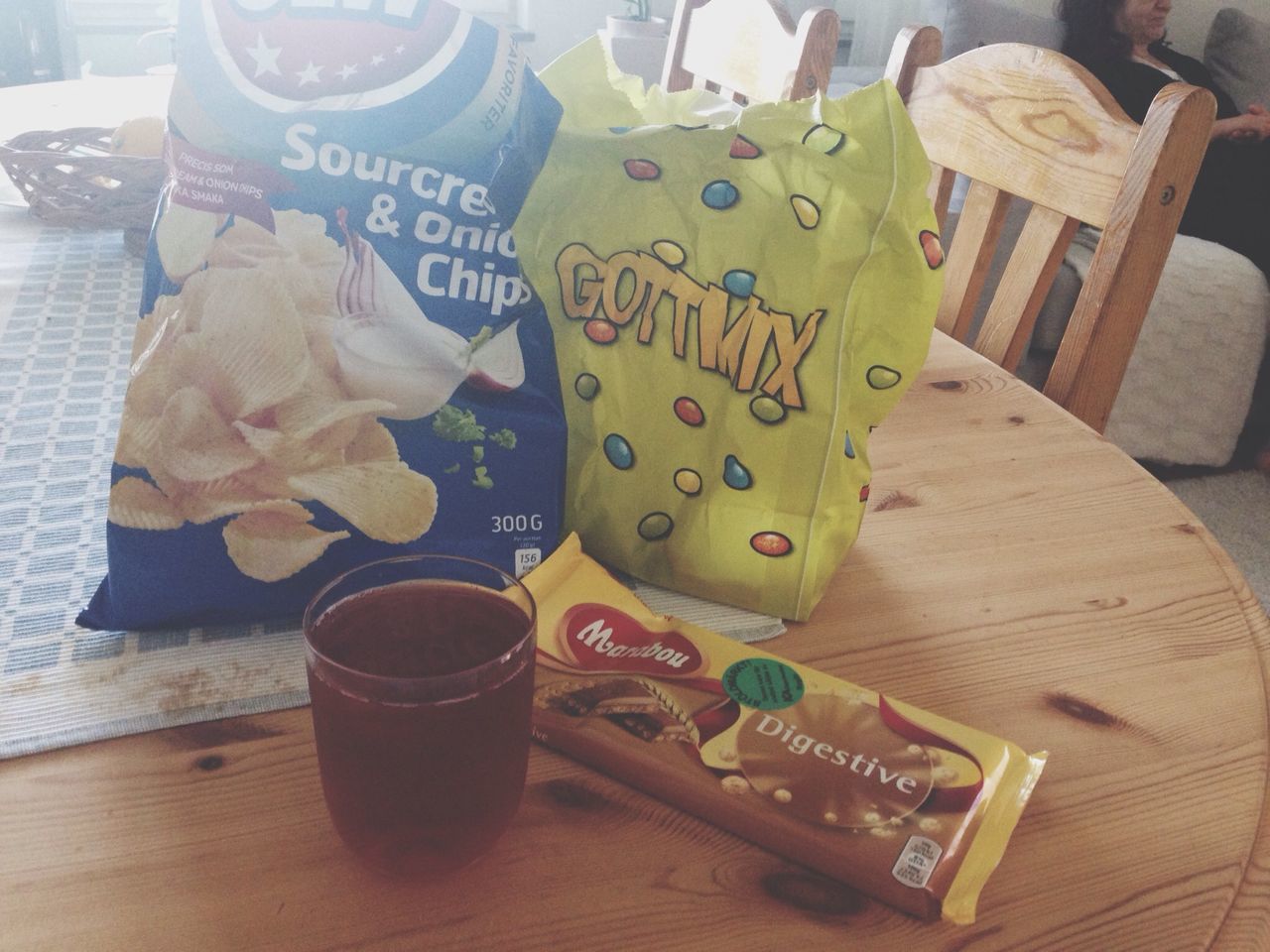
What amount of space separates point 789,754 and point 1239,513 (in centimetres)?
231

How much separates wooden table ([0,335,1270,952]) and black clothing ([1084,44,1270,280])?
8.00 ft

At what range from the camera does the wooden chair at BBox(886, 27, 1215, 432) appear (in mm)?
819

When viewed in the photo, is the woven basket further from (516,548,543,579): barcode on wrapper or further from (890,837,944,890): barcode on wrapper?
(890,837,944,890): barcode on wrapper

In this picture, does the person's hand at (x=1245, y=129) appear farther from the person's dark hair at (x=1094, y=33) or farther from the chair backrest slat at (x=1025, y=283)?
the chair backrest slat at (x=1025, y=283)

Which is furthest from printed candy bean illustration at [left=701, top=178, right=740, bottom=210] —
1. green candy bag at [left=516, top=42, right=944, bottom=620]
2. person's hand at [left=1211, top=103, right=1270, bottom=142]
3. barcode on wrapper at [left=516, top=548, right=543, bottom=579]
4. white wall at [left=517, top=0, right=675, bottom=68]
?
white wall at [left=517, top=0, right=675, bottom=68]

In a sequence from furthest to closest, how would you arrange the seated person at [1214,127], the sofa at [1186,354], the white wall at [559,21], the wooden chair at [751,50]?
the white wall at [559,21] → the seated person at [1214,127] → the sofa at [1186,354] → the wooden chair at [751,50]

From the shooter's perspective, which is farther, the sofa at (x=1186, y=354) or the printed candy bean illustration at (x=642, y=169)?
the sofa at (x=1186, y=354)

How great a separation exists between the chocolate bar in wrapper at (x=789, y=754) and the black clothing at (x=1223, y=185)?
8.54ft

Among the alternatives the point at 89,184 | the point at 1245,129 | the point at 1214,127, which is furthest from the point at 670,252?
the point at 1245,129

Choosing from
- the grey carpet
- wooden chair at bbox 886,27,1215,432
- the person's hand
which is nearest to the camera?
wooden chair at bbox 886,27,1215,432

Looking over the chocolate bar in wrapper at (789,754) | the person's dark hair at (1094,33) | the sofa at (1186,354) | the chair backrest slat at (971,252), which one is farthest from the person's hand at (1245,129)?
the chocolate bar in wrapper at (789,754)

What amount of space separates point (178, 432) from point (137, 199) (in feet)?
2.02

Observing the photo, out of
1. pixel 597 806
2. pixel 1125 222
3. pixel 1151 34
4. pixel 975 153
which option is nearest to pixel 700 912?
pixel 597 806

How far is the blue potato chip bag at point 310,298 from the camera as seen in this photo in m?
0.49
